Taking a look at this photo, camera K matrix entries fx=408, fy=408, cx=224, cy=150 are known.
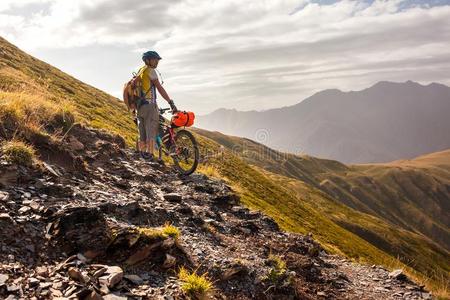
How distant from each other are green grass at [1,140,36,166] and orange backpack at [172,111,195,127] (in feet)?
22.5

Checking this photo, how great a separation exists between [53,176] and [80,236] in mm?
3011

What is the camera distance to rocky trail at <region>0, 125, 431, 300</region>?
7617 mm

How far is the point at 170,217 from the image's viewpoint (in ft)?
40.2

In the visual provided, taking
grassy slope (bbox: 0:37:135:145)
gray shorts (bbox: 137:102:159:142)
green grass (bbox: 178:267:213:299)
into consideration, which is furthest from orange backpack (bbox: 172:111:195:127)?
green grass (bbox: 178:267:213:299)

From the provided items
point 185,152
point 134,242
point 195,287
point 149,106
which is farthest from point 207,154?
point 195,287

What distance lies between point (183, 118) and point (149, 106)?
4.88ft

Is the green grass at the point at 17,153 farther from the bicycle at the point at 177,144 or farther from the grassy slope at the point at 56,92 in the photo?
the bicycle at the point at 177,144

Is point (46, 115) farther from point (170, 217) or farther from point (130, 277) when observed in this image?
point (130, 277)

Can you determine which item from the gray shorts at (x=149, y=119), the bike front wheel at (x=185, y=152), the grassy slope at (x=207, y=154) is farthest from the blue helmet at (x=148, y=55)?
the grassy slope at (x=207, y=154)

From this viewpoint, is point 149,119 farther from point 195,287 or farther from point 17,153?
point 195,287

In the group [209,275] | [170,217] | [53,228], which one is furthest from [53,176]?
[209,275]

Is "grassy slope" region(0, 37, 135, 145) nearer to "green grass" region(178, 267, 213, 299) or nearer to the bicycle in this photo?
the bicycle

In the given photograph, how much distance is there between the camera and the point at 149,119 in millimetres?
16984

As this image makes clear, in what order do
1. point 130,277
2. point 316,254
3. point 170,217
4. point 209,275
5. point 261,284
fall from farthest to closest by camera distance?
point 316,254 < point 170,217 < point 261,284 < point 209,275 < point 130,277
